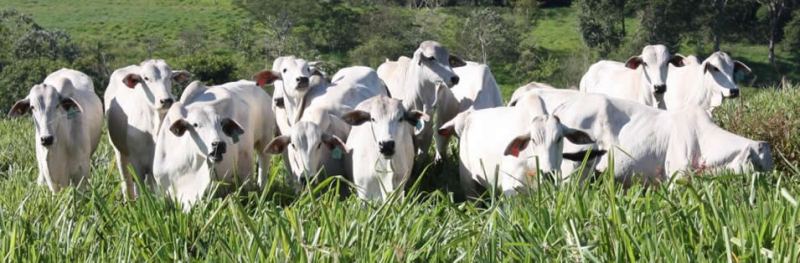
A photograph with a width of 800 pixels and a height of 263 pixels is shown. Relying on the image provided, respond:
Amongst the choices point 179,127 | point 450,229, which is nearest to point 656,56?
point 179,127

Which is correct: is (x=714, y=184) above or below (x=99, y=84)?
above

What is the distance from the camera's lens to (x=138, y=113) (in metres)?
9.87

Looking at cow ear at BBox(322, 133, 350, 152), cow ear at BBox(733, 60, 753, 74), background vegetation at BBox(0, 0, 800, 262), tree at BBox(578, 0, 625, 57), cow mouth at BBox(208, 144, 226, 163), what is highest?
background vegetation at BBox(0, 0, 800, 262)

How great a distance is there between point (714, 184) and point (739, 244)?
1477 millimetres

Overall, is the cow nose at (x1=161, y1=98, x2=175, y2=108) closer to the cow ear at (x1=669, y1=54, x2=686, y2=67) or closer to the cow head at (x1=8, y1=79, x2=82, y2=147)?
the cow head at (x1=8, y1=79, x2=82, y2=147)

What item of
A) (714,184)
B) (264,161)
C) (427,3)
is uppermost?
(714,184)

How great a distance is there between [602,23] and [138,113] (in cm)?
5671

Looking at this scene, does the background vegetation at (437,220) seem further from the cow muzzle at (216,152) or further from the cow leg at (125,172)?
the cow muzzle at (216,152)

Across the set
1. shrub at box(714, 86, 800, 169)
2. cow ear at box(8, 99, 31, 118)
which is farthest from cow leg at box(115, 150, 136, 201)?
shrub at box(714, 86, 800, 169)

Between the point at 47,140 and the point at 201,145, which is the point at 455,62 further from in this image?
the point at 47,140

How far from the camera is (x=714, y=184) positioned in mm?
5566

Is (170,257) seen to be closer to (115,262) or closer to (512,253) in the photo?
(115,262)

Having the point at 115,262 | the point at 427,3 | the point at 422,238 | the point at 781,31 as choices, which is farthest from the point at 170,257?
the point at 427,3

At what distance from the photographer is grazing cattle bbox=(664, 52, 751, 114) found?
12188 millimetres
